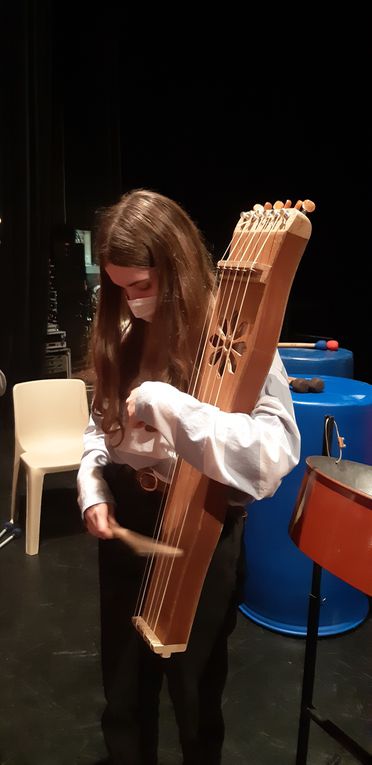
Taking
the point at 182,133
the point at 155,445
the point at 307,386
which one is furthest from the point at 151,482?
the point at 182,133

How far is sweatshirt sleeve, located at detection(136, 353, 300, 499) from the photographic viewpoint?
820 millimetres

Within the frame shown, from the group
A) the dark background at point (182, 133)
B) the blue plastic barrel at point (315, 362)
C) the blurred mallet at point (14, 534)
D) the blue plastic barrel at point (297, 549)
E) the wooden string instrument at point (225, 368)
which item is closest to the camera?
the wooden string instrument at point (225, 368)

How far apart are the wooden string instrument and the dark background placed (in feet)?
12.1

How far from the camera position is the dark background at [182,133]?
161 inches

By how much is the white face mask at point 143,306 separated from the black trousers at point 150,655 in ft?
0.93

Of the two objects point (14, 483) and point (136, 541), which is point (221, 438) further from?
point (14, 483)

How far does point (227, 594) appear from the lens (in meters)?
1.08

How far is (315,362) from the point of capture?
2.59m

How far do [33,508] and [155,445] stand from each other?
1.82 metres

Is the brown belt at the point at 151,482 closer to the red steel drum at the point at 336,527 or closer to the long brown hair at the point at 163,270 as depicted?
the long brown hair at the point at 163,270

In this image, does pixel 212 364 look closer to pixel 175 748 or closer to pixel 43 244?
pixel 175 748

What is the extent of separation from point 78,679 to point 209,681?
0.99m

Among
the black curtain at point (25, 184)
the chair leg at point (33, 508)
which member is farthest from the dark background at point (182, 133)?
the chair leg at point (33, 508)

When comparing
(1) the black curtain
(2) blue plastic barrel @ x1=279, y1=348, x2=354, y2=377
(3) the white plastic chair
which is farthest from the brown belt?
(1) the black curtain
